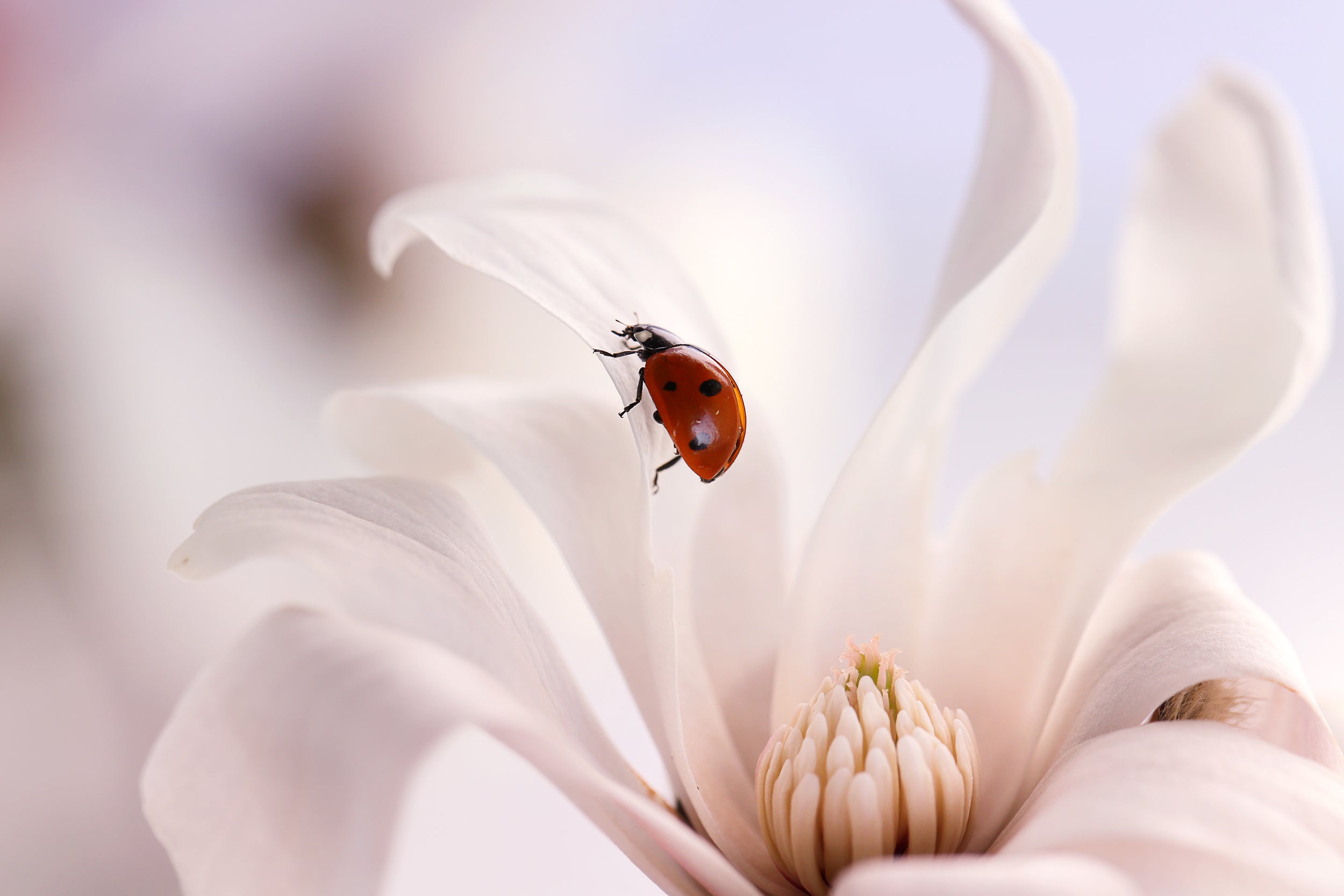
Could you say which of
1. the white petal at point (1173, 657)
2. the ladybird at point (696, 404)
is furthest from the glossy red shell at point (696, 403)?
the white petal at point (1173, 657)

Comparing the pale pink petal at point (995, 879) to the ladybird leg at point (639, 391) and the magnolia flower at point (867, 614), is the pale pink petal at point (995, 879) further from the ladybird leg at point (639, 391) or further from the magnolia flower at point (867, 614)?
the ladybird leg at point (639, 391)

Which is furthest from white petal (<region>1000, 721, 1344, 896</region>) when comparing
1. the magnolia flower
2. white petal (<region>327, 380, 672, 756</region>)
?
white petal (<region>327, 380, 672, 756</region>)

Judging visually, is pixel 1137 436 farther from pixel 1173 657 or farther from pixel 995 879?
pixel 995 879

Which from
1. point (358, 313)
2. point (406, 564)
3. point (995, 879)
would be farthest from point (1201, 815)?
point (358, 313)

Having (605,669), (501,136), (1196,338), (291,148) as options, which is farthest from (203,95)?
(1196,338)

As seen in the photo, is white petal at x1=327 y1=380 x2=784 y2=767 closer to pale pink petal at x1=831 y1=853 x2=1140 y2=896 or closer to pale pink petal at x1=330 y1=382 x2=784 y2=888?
pale pink petal at x1=330 y1=382 x2=784 y2=888

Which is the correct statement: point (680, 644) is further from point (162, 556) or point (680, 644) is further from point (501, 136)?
point (501, 136)
